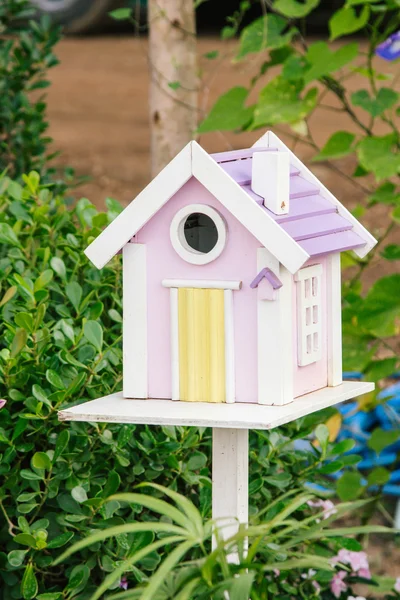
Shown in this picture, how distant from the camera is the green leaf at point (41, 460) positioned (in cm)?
181

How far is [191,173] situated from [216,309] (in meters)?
0.22

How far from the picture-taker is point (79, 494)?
186 centimetres

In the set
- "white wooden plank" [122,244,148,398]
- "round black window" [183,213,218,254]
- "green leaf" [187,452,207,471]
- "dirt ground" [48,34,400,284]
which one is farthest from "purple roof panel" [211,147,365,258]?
"dirt ground" [48,34,400,284]

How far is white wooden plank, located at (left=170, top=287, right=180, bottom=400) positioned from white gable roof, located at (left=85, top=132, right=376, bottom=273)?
0.41 feet

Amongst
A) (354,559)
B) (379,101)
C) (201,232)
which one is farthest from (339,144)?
(201,232)

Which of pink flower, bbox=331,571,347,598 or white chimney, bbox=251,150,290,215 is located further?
pink flower, bbox=331,571,347,598

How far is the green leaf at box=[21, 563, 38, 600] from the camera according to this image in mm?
1827

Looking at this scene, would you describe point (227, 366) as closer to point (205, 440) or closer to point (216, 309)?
point (216, 309)

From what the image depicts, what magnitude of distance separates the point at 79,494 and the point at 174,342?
0.35 m

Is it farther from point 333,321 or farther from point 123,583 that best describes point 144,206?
point 123,583

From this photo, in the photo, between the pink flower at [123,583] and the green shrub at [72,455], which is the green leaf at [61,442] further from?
the pink flower at [123,583]

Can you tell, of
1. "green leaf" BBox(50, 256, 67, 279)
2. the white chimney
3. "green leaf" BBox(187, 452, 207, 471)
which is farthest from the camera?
"green leaf" BBox(50, 256, 67, 279)

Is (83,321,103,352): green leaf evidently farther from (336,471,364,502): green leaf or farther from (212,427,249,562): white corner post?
(336,471,364,502): green leaf

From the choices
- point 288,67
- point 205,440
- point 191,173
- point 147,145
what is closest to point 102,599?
point 205,440
